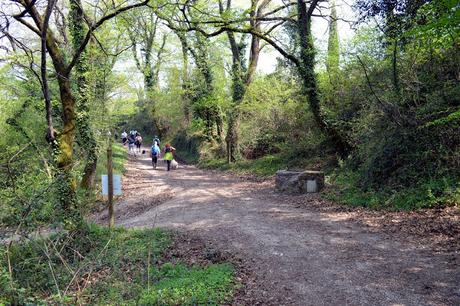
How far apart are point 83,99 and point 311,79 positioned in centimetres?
888

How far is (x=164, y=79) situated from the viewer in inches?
1389

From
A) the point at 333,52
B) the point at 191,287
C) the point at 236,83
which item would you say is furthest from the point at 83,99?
the point at 333,52

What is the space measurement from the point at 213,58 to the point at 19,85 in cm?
1180

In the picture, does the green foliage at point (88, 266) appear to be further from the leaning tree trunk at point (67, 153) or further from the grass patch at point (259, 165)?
the grass patch at point (259, 165)

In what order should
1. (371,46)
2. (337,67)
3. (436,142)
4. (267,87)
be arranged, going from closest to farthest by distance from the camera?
(436,142)
(371,46)
(337,67)
(267,87)

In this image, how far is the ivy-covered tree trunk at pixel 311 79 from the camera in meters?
15.0

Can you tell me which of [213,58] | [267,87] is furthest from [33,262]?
[213,58]

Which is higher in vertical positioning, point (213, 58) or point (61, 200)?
point (213, 58)

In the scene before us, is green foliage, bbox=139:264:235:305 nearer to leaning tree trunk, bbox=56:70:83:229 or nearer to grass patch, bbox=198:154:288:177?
leaning tree trunk, bbox=56:70:83:229

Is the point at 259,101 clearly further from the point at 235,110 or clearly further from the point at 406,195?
the point at 406,195

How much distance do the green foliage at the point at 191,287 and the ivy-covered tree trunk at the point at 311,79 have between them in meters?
9.85

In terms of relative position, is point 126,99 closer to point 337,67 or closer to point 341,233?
point 337,67

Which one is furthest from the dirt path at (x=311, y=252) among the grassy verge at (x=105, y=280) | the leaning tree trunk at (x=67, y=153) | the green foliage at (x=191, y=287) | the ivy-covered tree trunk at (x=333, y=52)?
the ivy-covered tree trunk at (x=333, y=52)

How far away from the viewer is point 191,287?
222 inches
